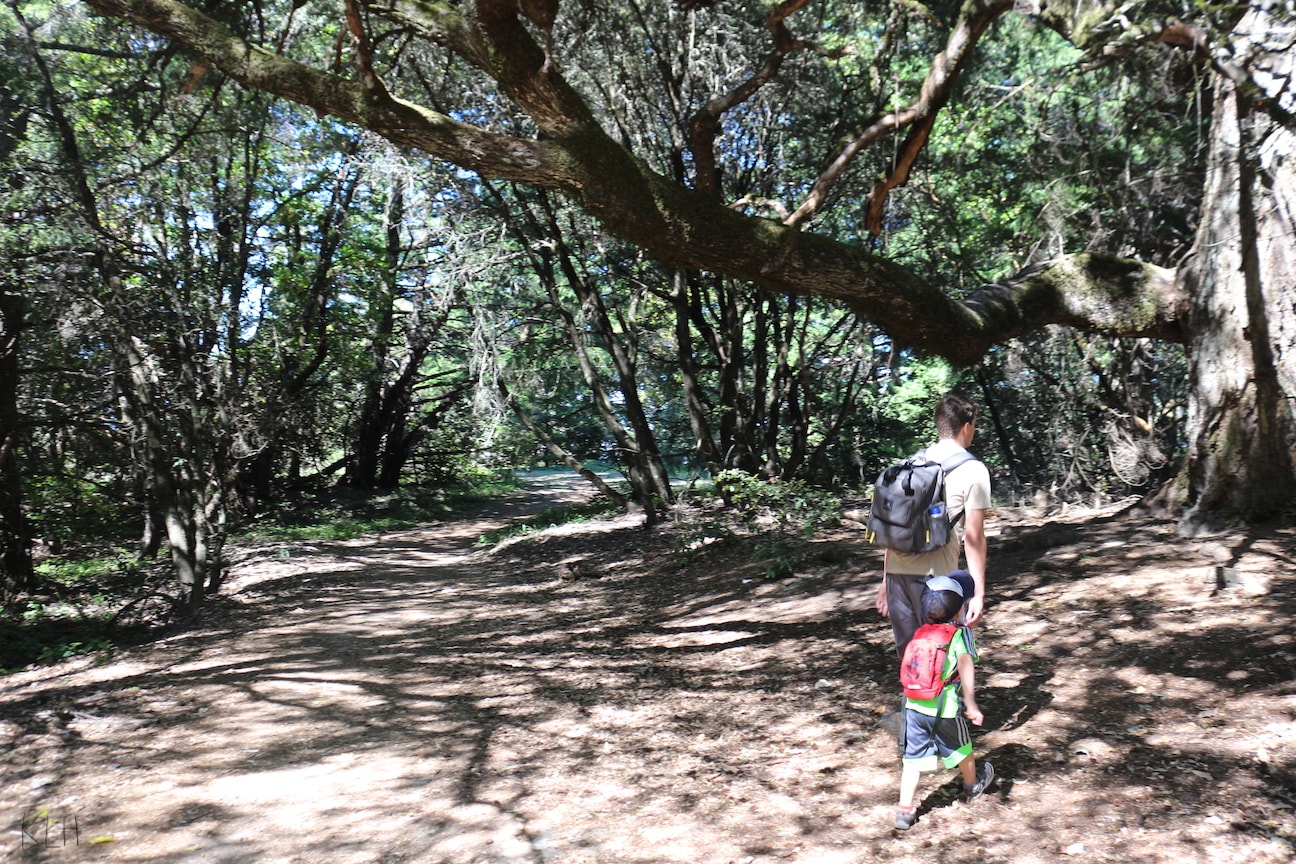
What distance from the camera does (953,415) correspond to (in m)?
3.84

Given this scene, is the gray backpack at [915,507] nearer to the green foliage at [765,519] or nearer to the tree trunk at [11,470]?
the green foliage at [765,519]

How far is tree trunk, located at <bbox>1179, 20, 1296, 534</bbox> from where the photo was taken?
626 cm

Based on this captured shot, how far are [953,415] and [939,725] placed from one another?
1.29m

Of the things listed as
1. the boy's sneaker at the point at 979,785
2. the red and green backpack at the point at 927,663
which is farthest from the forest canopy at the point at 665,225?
the boy's sneaker at the point at 979,785

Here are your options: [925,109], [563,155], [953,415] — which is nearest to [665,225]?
Answer: [563,155]

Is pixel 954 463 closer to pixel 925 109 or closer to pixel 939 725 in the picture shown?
pixel 939 725

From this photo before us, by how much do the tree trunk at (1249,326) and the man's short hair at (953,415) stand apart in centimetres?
372

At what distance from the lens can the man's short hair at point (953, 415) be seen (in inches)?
151

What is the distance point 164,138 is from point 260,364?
3731 mm

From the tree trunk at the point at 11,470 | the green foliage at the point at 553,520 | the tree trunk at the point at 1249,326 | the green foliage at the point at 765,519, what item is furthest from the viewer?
the green foliage at the point at 553,520

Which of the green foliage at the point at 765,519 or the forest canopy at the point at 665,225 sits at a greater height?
the forest canopy at the point at 665,225

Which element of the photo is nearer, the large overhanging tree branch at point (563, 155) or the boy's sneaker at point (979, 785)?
the boy's sneaker at point (979, 785)

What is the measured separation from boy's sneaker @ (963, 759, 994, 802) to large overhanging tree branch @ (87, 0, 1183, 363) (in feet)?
9.85

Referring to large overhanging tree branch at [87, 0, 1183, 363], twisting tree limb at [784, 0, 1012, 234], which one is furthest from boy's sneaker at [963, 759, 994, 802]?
twisting tree limb at [784, 0, 1012, 234]
